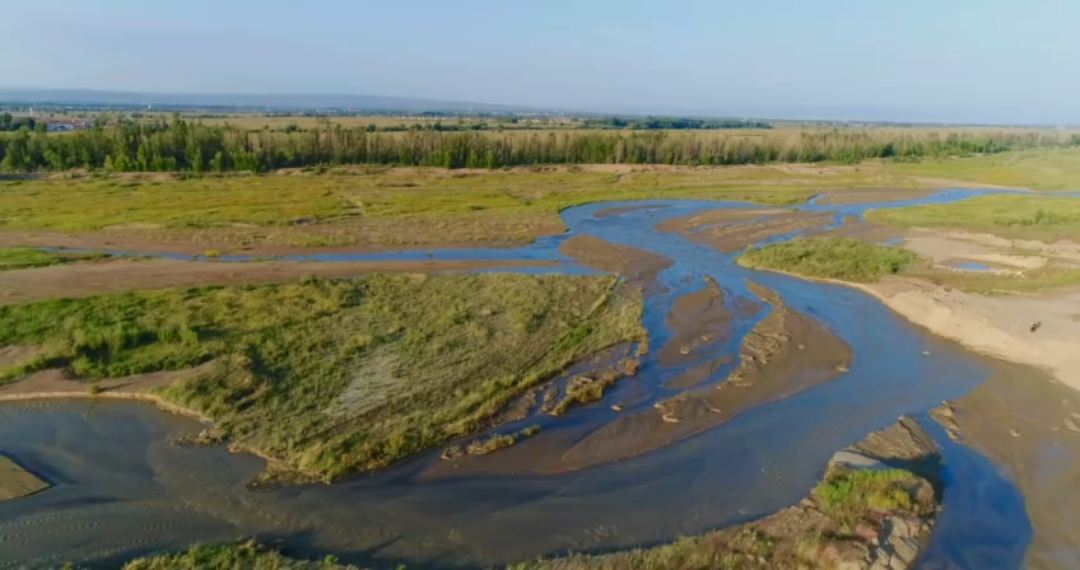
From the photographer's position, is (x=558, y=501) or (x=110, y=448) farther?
(x=110, y=448)

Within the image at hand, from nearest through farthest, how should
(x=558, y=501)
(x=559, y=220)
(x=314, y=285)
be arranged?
(x=558, y=501), (x=314, y=285), (x=559, y=220)

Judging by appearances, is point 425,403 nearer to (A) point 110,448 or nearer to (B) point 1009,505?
(A) point 110,448

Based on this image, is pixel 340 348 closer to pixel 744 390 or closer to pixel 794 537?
pixel 744 390

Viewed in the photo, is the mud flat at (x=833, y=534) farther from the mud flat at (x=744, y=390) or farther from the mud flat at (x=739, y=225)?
the mud flat at (x=739, y=225)

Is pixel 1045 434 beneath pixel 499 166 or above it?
beneath

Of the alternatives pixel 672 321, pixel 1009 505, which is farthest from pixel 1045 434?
pixel 672 321

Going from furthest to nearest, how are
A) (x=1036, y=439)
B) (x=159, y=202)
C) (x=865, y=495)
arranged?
1. (x=159, y=202)
2. (x=1036, y=439)
3. (x=865, y=495)

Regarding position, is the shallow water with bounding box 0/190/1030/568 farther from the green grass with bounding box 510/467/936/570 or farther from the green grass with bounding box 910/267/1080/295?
the green grass with bounding box 910/267/1080/295

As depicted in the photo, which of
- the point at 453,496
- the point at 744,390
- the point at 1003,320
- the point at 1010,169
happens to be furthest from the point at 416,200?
the point at 1010,169
